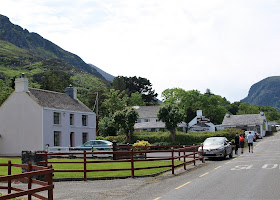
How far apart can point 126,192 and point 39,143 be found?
30.2 metres

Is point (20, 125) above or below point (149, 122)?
below

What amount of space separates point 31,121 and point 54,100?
467cm

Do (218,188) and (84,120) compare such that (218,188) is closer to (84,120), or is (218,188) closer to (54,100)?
(54,100)

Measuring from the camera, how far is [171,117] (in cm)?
5825

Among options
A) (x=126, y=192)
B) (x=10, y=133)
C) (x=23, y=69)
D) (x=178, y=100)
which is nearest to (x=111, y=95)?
(x=178, y=100)

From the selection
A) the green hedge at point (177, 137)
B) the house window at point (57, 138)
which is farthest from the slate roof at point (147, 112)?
the house window at point (57, 138)

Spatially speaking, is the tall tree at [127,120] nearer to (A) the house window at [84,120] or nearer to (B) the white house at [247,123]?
(A) the house window at [84,120]

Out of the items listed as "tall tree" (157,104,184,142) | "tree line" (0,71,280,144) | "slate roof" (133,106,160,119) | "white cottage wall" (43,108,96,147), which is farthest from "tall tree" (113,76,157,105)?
"white cottage wall" (43,108,96,147)

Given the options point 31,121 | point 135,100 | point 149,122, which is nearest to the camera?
point 31,121

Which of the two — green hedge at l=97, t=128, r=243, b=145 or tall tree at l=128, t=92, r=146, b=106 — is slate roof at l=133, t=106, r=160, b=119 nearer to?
tall tree at l=128, t=92, r=146, b=106

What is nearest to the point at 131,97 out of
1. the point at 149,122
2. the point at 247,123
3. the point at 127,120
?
the point at 149,122

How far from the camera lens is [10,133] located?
42.5m

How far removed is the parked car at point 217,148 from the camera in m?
26.7

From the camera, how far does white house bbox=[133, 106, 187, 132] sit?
82.1 metres
